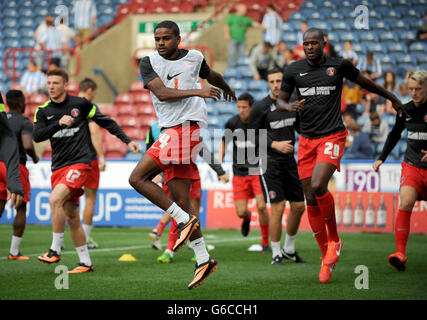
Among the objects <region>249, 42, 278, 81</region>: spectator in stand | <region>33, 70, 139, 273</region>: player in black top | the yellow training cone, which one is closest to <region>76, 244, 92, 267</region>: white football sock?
<region>33, 70, 139, 273</region>: player in black top

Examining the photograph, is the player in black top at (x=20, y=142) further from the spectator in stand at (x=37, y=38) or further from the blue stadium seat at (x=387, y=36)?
the blue stadium seat at (x=387, y=36)

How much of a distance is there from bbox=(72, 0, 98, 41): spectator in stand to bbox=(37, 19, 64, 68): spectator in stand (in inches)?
A: 54.7

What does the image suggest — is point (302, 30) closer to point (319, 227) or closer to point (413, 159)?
point (413, 159)

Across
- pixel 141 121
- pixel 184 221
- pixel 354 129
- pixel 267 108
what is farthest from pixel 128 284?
pixel 141 121

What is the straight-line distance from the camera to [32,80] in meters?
22.2

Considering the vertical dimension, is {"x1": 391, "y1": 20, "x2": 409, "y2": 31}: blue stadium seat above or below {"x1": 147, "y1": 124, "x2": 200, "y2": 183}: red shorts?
above

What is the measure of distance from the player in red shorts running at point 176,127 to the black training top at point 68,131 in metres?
1.63

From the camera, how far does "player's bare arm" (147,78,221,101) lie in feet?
21.3

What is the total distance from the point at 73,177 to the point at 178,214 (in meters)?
2.13

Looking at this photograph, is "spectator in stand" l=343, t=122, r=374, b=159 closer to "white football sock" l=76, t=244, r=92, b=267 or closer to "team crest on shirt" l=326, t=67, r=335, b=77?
"team crest on shirt" l=326, t=67, r=335, b=77

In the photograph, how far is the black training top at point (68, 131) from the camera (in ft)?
27.8

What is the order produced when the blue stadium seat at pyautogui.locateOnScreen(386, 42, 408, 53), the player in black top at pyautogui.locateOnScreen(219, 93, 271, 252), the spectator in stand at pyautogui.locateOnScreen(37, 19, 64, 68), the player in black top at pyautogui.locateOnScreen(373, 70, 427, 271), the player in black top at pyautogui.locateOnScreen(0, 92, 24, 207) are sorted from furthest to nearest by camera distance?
the spectator in stand at pyautogui.locateOnScreen(37, 19, 64, 68) < the blue stadium seat at pyautogui.locateOnScreen(386, 42, 408, 53) < the player in black top at pyautogui.locateOnScreen(219, 93, 271, 252) < the player in black top at pyautogui.locateOnScreen(373, 70, 427, 271) < the player in black top at pyautogui.locateOnScreen(0, 92, 24, 207)

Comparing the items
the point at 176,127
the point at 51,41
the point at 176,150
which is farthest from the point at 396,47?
the point at 176,150

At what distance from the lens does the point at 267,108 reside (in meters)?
10.1
